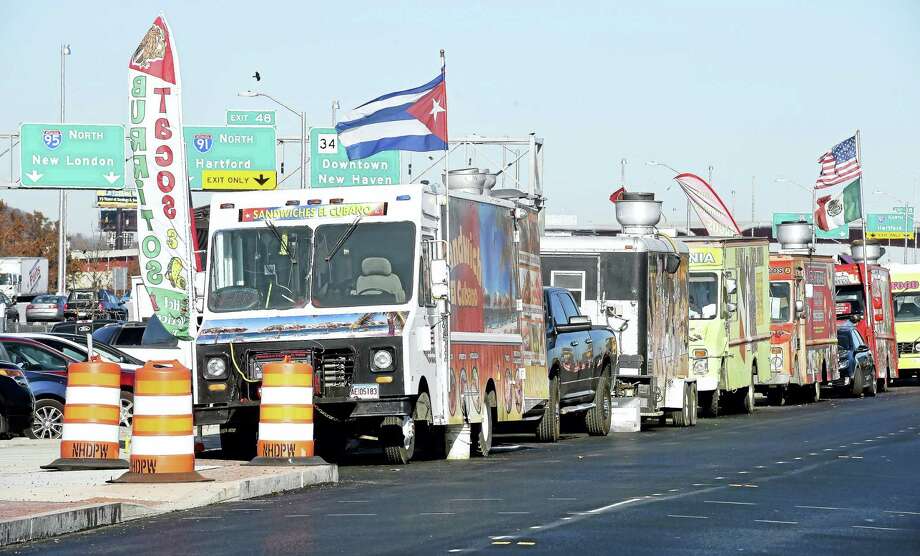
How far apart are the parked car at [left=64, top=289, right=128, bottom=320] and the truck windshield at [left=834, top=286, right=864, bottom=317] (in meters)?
30.1

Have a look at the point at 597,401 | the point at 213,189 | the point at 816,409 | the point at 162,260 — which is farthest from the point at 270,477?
the point at 213,189

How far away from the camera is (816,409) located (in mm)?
35031

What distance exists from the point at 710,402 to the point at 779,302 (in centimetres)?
663

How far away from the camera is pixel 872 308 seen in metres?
46.2

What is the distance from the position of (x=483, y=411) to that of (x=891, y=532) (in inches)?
364

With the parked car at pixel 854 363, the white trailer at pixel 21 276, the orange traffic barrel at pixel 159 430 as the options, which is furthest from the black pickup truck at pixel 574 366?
the white trailer at pixel 21 276

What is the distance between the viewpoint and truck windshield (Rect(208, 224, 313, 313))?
18.7 meters

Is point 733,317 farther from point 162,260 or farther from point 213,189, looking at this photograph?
point 213,189

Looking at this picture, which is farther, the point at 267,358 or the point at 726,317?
the point at 726,317

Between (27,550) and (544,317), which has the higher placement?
(544,317)

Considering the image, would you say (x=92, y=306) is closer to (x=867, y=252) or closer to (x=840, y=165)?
(x=840, y=165)

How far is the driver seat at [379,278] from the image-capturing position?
1858cm

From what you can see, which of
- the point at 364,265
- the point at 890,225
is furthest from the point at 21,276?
the point at 364,265

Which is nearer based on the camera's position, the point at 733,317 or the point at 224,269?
the point at 224,269
